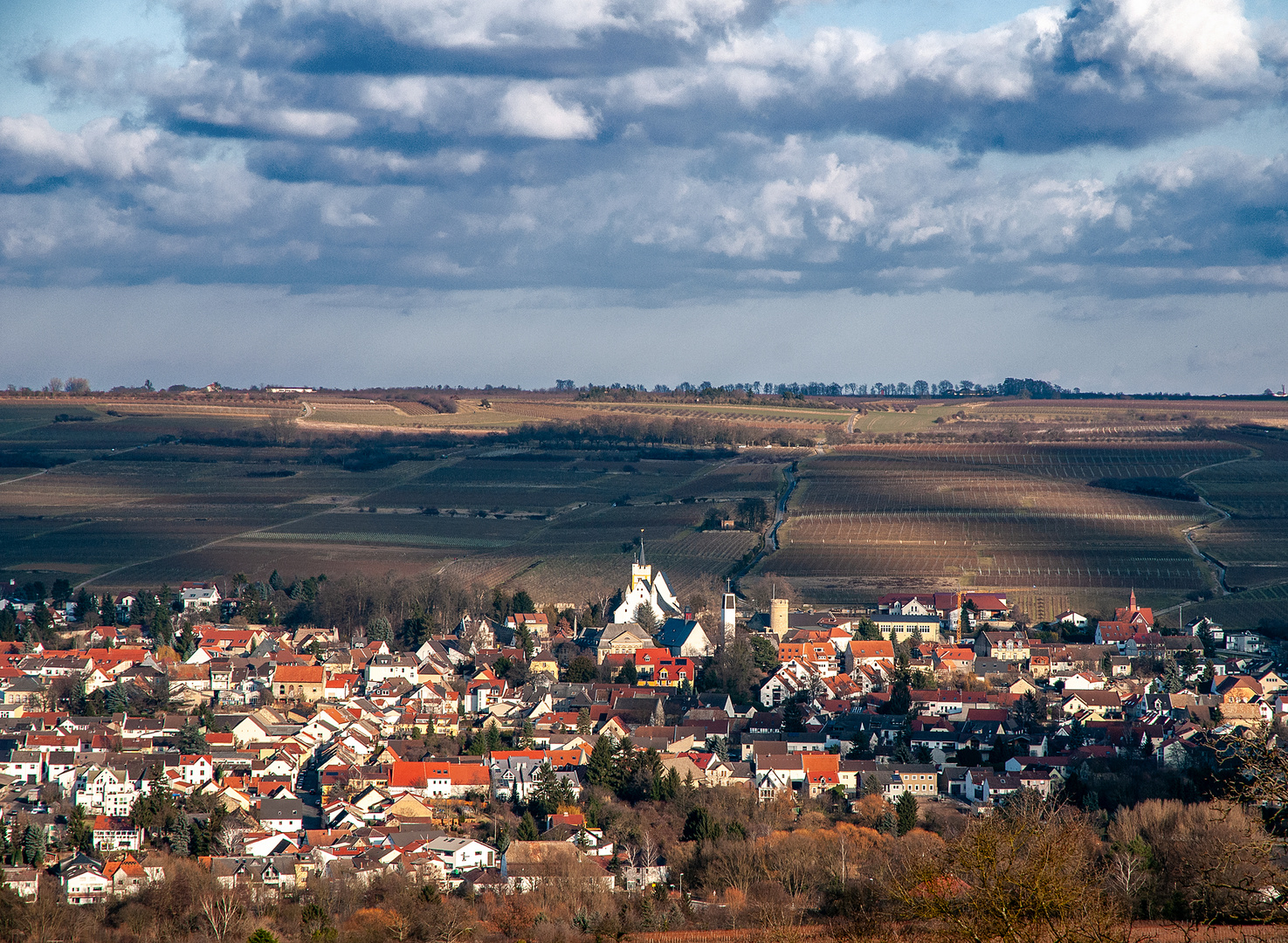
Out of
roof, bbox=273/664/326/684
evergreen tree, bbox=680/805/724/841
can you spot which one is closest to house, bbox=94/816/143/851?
evergreen tree, bbox=680/805/724/841

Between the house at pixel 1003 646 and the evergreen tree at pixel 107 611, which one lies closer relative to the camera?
the house at pixel 1003 646

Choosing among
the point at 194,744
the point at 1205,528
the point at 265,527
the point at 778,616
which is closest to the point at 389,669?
the point at 194,744

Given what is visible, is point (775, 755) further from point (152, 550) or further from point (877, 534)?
point (152, 550)

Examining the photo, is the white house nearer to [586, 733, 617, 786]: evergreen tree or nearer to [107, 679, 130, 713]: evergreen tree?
[107, 679, 130, 713]: evergreen tree

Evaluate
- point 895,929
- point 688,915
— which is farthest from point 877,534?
point 895,929

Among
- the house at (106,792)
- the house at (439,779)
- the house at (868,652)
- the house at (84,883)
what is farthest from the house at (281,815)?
the house at (868,652)

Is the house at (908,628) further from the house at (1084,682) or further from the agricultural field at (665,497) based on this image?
the house at (1084,682)

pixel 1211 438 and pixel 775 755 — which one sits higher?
pixel 1211 438
